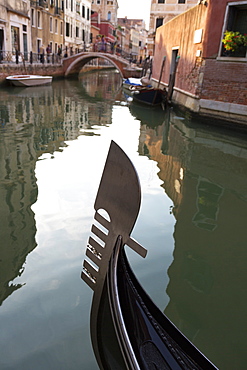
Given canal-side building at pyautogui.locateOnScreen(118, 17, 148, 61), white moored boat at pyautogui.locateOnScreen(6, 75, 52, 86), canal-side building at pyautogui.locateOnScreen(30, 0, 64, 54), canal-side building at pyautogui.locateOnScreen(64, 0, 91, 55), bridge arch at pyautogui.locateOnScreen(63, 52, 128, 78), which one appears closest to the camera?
white moored boat at pyautogui.locateOnScreen(6, 75, 52, 86)

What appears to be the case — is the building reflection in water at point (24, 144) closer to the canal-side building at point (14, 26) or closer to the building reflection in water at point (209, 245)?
the building reflection in water at point (209, 245)

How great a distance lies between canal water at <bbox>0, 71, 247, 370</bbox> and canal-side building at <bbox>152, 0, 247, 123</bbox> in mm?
1273

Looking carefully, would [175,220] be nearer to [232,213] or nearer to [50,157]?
[232,213]

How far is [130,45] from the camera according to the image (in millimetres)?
43000

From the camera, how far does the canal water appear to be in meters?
1.61

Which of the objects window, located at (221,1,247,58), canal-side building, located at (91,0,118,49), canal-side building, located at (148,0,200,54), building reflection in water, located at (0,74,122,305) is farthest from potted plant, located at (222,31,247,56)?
canal-side building, located at (91,0,118,49)

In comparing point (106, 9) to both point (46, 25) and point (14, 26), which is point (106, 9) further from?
point (14, 26)

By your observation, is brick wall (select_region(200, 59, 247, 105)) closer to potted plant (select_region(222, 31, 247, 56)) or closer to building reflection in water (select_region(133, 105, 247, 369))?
potted plant (select_region(222, 31, 247, 56))

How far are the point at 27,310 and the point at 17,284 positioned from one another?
9.2 inches

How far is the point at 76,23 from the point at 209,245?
2309 cm

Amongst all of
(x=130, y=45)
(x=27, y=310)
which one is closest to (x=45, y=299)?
(x=27, y=310)

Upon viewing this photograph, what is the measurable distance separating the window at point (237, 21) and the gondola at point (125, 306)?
5844mm

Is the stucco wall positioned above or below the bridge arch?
above

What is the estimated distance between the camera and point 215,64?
21.5ft
